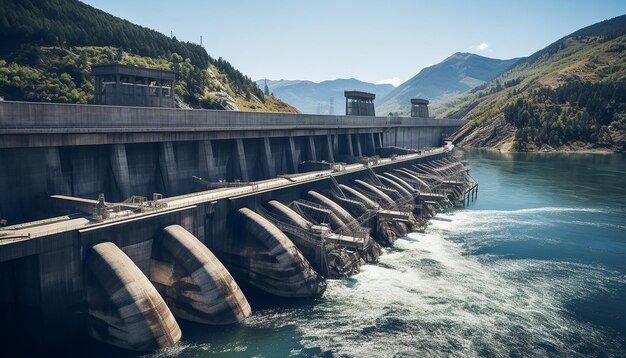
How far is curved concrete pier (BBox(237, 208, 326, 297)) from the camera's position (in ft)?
124

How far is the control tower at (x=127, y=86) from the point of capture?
1777 inches

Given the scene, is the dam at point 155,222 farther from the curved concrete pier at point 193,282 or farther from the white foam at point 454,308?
the white foam at point 454,308

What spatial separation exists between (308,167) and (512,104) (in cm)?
15995

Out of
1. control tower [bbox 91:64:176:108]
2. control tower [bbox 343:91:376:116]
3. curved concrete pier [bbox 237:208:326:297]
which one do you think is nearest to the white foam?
curved concrete pier [bbox 237:208:326:297]

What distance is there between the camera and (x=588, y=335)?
3341 centimetres

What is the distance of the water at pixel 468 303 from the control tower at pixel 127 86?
25.8m

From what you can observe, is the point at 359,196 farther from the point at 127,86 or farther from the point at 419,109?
the point at 419,109

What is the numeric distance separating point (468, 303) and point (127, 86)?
1565 inches

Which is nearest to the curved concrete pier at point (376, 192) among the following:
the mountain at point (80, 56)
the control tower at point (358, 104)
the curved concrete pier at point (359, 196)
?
the curved concrete pier at point (359, 196)

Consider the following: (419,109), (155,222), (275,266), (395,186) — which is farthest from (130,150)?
(419,109)

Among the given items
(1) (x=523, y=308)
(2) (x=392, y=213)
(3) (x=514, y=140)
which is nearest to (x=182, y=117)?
(2) (x=392, y=213)

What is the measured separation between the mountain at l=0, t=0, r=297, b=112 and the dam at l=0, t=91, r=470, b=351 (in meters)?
53.6

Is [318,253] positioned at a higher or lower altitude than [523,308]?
higher

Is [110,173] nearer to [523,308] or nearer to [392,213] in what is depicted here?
[392,213]
